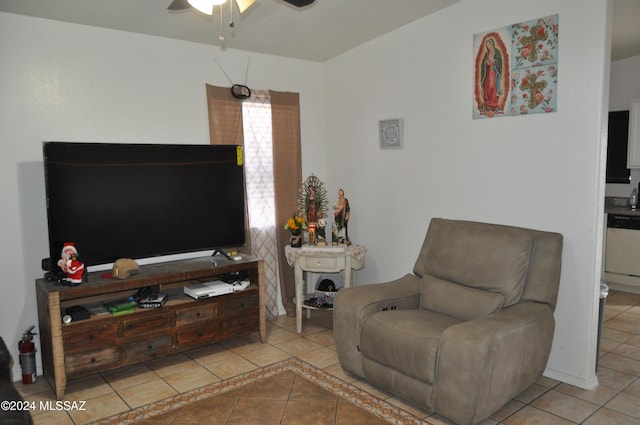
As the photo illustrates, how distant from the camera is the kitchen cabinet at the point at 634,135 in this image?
15.8 feet

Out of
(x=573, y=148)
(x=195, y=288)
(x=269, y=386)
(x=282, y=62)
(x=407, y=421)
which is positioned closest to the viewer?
(x=407, y=421)

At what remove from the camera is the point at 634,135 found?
4875 millimetres

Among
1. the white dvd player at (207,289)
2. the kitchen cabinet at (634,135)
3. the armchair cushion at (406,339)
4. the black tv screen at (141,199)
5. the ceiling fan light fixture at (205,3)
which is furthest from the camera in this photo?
the kitchen cabinet at (634,135)

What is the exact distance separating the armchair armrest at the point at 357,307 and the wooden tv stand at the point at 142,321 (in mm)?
880

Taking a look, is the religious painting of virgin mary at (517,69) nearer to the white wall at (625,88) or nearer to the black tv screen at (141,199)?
the black tv screen at (141,199)

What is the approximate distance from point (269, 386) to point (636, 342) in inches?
109

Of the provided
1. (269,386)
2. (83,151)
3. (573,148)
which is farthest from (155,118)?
(573,148)

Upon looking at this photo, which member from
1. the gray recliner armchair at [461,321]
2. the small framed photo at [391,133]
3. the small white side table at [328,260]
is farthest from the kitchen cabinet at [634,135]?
the small white side table at [328,260]

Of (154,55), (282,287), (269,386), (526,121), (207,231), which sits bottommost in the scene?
(269,386)

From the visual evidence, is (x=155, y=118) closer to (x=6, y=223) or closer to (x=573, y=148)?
(x=6, y=223)

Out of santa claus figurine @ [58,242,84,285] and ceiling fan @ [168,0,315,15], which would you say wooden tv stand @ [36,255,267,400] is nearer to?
santa claus figurine @ [58,242,84,285]

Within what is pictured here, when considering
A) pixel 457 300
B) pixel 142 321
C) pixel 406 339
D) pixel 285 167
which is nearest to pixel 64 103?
pixel 142 321

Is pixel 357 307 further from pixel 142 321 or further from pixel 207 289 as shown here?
pixel 142 321

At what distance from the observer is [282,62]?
14.0 ft
